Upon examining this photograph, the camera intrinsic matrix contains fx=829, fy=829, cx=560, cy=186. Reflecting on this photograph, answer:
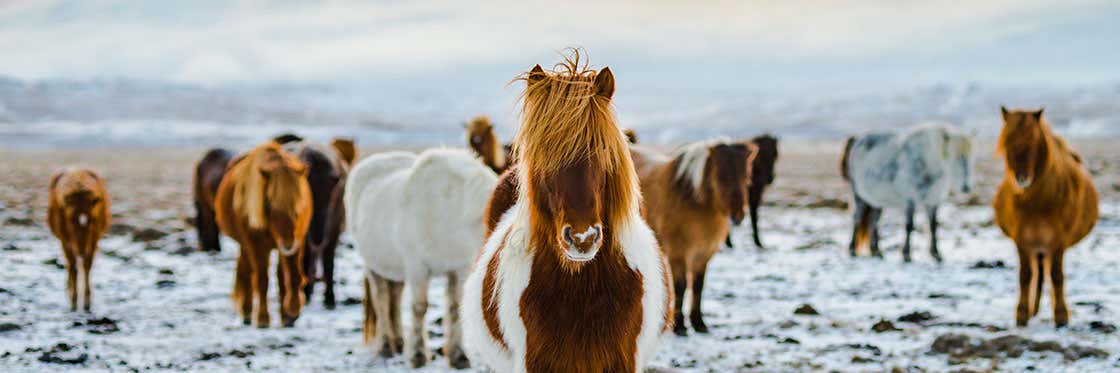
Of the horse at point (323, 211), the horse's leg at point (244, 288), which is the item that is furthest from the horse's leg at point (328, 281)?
the horse's leg at point (244, 288)

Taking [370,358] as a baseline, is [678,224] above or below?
above

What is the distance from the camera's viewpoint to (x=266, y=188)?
7004 millimetres

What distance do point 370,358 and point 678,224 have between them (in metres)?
2.76

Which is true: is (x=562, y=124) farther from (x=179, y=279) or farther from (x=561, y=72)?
(x=179, y=279)

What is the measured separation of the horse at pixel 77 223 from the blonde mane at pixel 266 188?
6.05 ft

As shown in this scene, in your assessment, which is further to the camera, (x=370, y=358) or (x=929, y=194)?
(x=929, y=194)

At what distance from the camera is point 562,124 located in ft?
9.61

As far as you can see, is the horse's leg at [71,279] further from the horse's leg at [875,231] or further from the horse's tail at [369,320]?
the horse's leg at [875,231]

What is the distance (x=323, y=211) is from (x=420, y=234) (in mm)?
3239

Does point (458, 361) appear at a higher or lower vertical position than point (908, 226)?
lower

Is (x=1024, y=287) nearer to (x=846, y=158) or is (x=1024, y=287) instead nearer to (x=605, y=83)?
(x=605, y=83)

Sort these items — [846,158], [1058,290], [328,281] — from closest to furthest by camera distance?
[1058,290], [328,281], [846,158]

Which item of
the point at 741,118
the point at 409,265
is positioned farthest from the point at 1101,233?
the point at 741,118

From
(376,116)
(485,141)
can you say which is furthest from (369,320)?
(376,116)
